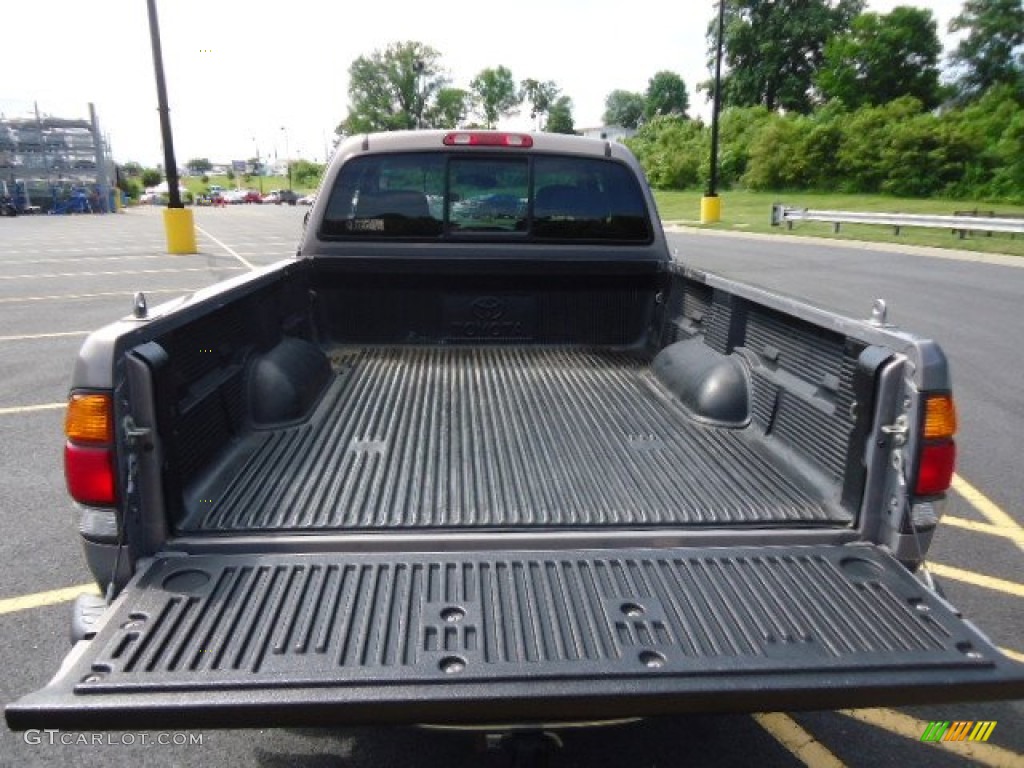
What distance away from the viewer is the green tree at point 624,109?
128625mm

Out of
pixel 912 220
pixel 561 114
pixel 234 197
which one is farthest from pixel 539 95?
pixel 912 220

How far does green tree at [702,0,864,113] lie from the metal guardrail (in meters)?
41.3

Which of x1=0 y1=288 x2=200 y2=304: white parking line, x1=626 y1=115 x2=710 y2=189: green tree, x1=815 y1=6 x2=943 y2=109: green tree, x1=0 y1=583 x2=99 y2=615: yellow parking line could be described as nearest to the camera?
x1=0 y1=583 x2=99 y2=615: yellow parking line

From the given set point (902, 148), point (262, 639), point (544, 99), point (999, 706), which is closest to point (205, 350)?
point (262, 639)

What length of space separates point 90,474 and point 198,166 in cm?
17897

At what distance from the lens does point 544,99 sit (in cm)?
12044

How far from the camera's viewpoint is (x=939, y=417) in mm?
2186

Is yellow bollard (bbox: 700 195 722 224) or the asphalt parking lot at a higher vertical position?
yellow bollard (bbox: 700 195 722 224)

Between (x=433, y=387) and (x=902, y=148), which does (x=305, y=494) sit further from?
(x=902, y=148)

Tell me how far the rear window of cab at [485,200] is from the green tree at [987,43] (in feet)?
208

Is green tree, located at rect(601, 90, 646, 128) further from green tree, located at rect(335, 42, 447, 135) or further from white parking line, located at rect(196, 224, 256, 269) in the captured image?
white parking line, located at rect(196, 224, 256, 269)

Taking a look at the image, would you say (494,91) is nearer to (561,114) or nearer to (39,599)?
(561,114)

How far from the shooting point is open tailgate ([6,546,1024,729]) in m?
1.70

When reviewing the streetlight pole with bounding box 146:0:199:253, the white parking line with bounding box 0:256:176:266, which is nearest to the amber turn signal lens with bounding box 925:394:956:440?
the streetlight pole with bounding box 146:0:199:253
